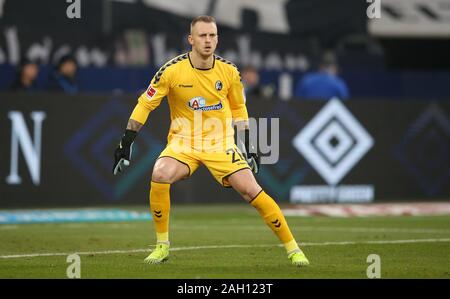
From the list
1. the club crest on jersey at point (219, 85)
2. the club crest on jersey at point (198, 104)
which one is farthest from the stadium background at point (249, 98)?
the club crest on jersey at point (219, 85)

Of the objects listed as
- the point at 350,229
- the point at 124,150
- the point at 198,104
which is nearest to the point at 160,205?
the point at 124,150

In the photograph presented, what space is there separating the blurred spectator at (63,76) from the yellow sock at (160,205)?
25.0 feet

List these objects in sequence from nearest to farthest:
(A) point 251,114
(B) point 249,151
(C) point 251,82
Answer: (B) point 249,151, (A) point 251,114, (C) point 251,82

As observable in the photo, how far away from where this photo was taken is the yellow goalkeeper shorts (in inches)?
425

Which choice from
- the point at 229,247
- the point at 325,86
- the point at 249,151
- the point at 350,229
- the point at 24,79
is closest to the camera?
the point at 249,151

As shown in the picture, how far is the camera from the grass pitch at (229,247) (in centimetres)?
1009

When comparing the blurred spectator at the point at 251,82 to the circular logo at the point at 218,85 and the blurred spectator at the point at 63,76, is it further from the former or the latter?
the circular logo at the point at 218,85

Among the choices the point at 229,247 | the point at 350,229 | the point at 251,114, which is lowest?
the point at 229,247

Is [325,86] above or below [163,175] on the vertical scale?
above

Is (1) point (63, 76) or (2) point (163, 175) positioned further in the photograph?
(1) point (63, 76)

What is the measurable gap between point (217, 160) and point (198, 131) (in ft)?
1.14

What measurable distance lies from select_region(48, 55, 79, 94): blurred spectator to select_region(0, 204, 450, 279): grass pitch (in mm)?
2834

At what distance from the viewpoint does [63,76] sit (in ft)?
59.7

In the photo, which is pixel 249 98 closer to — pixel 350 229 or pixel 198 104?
pixel 350 229
